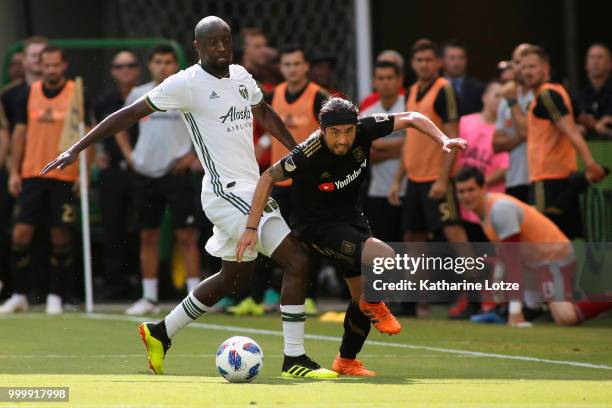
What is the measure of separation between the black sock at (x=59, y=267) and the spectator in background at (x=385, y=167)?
3.01 metres

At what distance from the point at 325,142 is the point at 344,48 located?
8.53 m

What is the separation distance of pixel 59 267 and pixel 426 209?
3705 mm

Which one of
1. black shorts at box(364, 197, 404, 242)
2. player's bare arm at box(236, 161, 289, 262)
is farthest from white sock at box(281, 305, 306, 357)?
black shorts at box(364, 197, 404, 242)

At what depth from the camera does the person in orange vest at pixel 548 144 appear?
12.3m

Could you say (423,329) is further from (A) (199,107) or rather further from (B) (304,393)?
(B) (304,393)

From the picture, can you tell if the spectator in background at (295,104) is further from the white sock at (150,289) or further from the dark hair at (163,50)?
the white sock at (150,289)

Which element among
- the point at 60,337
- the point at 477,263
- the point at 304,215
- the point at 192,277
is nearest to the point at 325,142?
the point at 304,215

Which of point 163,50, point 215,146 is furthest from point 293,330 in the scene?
point 163,50

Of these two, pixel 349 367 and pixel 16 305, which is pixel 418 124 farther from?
pixel 16 305

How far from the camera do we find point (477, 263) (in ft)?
35.1

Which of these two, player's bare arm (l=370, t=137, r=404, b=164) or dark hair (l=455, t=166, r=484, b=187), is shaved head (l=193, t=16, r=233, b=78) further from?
player's bare arm (l=370, t=137, r=404, b=164)

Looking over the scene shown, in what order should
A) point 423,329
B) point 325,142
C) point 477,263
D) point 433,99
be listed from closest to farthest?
point 325,142
point 477,263
point 423,329
point 433,99

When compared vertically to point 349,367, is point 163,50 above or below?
above

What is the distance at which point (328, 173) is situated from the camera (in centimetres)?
865
